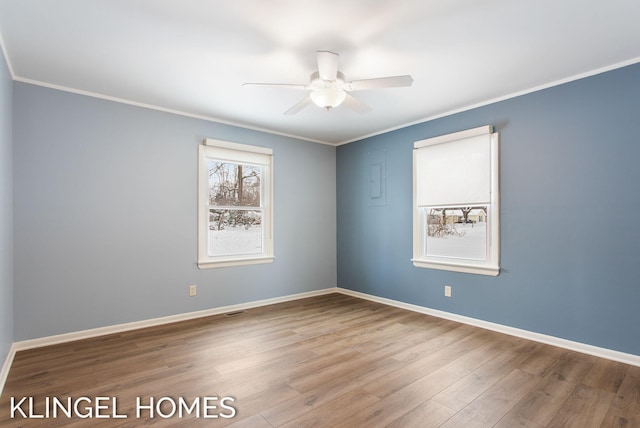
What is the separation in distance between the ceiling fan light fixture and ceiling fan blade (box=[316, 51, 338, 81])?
112 millimetres

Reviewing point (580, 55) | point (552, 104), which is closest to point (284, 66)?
point (580, 55)

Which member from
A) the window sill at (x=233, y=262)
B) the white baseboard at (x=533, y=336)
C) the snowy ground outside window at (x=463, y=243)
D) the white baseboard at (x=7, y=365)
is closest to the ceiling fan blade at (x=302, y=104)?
the window sill at (x=233, y=262)

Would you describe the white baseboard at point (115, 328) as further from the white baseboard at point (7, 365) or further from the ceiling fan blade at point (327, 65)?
the ceiling fan blade at point (327, 65)

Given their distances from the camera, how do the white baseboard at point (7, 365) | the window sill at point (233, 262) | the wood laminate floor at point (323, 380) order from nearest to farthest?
the wood laminate floor at point (323, 380), the white baseboard at point (7, 365), the window sill at point (233, 262)

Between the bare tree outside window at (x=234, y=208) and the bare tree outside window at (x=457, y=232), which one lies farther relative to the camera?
the bare tree outside window at (x=234, y=208)

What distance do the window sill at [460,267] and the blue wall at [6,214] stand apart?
4.11 meters

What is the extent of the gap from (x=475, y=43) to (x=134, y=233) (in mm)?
3733

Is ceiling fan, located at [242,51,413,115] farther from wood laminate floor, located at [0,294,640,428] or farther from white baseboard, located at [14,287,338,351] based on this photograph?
white baseboard, located at [14,287,338,351]

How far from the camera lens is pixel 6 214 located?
272 centimetres

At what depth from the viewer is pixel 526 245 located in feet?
11.0

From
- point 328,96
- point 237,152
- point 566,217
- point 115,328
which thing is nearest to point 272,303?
point 115,328

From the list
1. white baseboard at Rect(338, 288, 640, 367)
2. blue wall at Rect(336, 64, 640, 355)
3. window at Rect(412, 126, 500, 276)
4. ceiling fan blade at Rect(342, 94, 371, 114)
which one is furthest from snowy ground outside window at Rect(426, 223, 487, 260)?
ceiling fan blade at Rect(342, 94, 371, 114)

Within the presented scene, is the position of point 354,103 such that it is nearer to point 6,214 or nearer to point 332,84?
point 332,84

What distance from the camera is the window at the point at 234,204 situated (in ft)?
13.7
